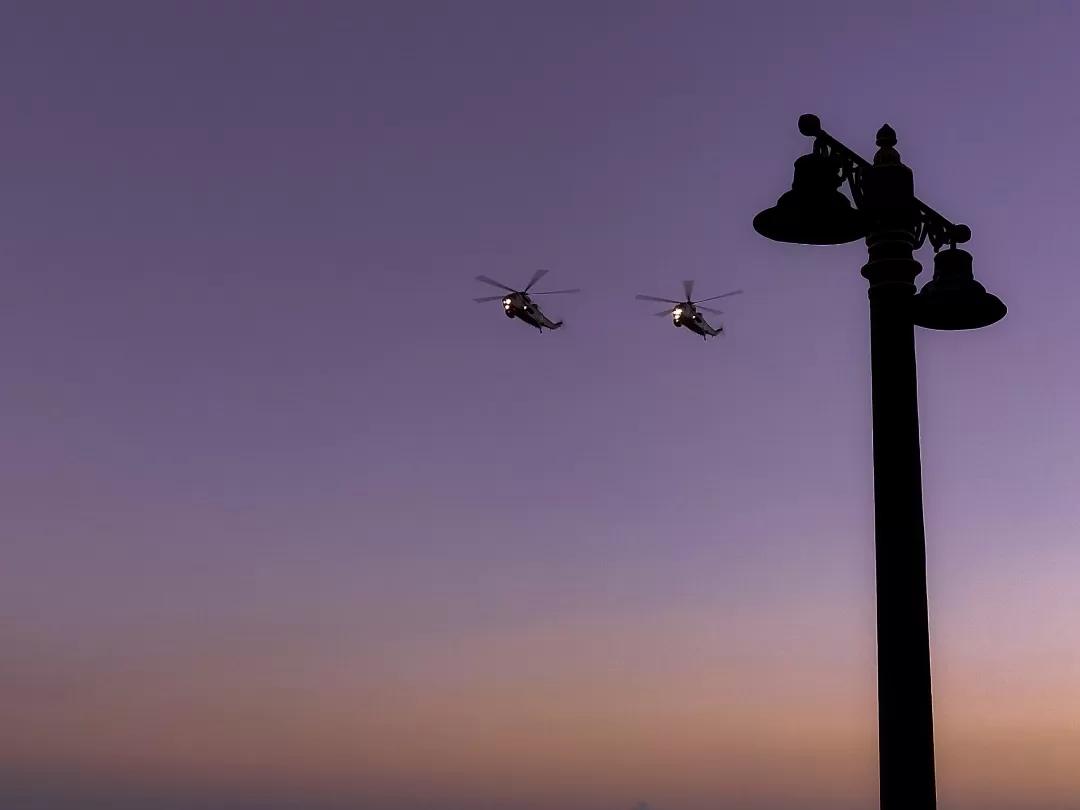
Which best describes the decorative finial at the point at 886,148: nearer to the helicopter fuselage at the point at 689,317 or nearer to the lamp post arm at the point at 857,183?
the lamp post arm at the point at 857,183

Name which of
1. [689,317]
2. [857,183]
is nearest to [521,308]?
[689,317]

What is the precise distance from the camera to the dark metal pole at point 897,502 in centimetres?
869

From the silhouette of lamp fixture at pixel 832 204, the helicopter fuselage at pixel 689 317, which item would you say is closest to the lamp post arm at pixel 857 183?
the silhouette of lamp fixture at pixel 832 204

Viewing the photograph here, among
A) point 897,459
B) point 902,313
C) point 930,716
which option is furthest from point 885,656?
point 902,313

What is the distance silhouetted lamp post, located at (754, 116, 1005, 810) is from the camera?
28.6 ft

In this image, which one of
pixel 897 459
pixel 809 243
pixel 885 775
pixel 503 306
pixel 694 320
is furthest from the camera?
pixel 503 306

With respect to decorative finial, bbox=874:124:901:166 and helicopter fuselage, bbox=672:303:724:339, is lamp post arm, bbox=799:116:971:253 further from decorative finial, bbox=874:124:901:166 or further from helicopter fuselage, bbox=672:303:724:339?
helicopter fuselage, bbox=672:303:724:339

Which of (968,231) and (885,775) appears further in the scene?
(968,231)

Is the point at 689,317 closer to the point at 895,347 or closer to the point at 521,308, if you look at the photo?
the point at 521,308

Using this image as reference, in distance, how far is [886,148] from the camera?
32.4 ft

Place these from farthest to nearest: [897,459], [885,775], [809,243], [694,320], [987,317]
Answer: [694,320]
[987,317]
[809,243]
[897,459]
[885,775]

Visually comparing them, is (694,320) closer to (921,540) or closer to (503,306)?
(503,306)

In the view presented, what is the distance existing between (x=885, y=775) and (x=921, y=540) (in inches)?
61.4

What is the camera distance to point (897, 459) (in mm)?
9266
